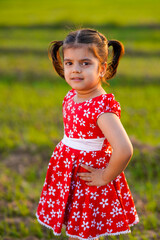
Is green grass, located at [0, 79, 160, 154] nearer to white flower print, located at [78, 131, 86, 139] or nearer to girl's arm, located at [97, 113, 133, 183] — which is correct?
white flower print, located at [78, 131, 86, 139]

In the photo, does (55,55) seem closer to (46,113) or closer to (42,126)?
(42,126)

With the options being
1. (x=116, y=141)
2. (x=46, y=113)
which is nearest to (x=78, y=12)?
(x=46, y=113)

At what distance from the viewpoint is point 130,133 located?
17.9ft

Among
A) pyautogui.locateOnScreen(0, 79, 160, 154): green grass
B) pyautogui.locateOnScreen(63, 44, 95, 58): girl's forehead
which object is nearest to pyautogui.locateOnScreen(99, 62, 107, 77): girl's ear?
pyautogui.locateOnScreen(63, 44, 95, 58): girl's forehead

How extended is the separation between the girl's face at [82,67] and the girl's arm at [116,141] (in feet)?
0.64

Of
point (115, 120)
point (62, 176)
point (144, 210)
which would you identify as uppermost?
point (115, 120)

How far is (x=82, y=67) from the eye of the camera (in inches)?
78.0

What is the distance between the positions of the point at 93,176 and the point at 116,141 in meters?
0.27

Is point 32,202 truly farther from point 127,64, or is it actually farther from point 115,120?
point 127,64

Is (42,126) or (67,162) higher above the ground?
(67,162)

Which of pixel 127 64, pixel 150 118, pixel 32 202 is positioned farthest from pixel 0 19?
pixel 32 202

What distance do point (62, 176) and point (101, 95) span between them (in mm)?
522

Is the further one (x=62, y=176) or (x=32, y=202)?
(x=32, y=202)

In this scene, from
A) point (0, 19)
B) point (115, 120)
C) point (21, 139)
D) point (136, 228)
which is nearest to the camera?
point (115, 120)
